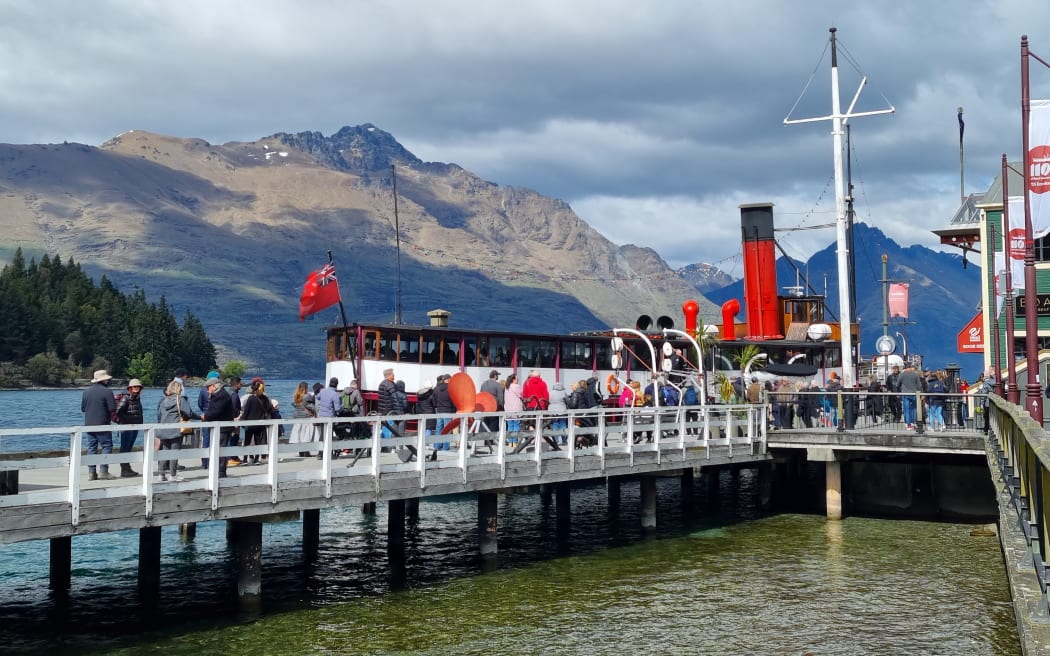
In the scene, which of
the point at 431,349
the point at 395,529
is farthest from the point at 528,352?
the point at 395,529

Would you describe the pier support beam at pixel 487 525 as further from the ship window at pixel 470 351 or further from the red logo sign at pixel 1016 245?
the ship window at pixel 470 351

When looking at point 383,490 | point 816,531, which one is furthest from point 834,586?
point 383,490

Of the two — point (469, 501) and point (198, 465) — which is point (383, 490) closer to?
point (198, 465)

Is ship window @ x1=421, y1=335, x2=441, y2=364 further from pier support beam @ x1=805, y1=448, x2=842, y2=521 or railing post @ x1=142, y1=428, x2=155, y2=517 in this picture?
railing post @ x1=142, y1=428, x2=155, y2=517

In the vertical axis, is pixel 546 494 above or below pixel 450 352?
below

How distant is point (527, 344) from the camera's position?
38.0m

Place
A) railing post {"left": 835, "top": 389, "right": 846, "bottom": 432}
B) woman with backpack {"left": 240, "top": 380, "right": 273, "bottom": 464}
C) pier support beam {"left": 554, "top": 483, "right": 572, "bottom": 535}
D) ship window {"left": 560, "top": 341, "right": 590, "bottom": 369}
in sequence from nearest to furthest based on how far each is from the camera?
woman with backpack {"left": 240, "top": 380, "right": 273, "bottom": 464}
pier support beam {"left": 554, "top": 483, "right": 572, "bottom": 535}
railing post {"left": 835, "top": 389, "right": 846, "bottom": 432}
ship window {"left": 560, "top": 341, "right": 590, "bottom": 369}

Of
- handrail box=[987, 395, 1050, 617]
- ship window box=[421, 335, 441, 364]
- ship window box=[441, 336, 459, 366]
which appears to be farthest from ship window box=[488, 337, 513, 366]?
handrail box=[987, 395, 1050, 617]

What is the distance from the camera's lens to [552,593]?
2047 cm

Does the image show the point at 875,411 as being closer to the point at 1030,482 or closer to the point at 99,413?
the point at 1030,482

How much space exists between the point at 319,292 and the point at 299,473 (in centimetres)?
1045

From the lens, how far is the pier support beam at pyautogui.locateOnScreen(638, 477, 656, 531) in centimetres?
2762

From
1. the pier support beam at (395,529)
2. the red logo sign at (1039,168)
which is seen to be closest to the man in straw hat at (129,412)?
the pier support beam at (395,529)

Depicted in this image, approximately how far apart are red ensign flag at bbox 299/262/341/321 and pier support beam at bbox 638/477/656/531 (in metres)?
8.96
